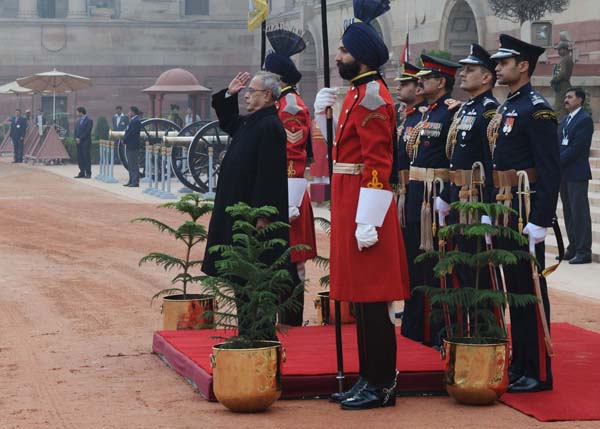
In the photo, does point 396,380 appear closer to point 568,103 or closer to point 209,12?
point 568,103

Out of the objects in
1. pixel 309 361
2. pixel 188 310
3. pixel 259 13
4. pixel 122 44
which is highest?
pixel 122 44

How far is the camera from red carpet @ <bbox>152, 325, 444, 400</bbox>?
23.0 feet

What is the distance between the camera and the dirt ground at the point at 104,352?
21.4ft

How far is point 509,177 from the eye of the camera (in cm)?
717

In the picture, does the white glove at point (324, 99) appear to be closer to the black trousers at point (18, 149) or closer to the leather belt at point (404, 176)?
the leather belt at point (404, 176)

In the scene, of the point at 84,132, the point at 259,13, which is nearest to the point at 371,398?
the point at 259,13

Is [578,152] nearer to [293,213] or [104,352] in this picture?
[293,213]

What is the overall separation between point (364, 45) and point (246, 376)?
1796 millimetres

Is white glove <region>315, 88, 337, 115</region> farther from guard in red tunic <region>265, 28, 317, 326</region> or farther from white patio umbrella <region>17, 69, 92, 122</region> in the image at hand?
white patio umbrella <region>17, 69, 92, 122</region>

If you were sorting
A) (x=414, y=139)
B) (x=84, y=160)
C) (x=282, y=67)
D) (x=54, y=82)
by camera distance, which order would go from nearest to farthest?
(x=414, y=139) < (x=282, y=67) < (x=84, y=160) < (x=54, y=82)

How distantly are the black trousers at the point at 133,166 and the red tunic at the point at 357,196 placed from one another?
809 inches

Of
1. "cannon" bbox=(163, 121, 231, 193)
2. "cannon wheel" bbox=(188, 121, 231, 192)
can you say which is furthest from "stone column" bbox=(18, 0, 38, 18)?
"cannon wheel" bbox=(188, 121, 231, 192)

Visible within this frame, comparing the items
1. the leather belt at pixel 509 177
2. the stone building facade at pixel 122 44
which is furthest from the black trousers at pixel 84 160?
the leather belt at pixel 509 177

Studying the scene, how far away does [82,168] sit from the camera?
30.3 meters
